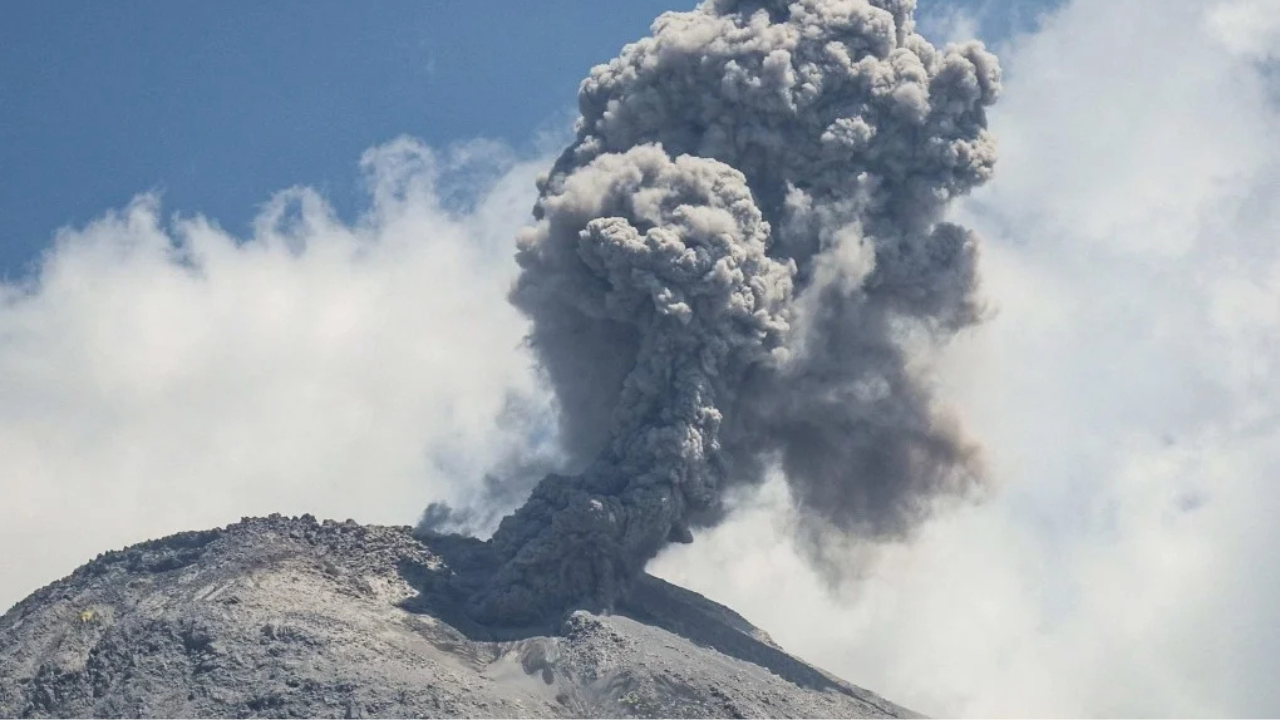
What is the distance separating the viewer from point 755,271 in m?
113

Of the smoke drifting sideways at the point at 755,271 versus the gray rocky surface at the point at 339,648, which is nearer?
the gray rocky surface at the point at 339,648

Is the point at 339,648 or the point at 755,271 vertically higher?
the point at 755,271

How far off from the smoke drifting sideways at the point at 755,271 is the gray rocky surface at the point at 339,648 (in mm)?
3022

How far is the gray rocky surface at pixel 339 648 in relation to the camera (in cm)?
10144

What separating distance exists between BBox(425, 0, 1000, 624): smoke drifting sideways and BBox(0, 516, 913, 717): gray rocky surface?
9.91 feet

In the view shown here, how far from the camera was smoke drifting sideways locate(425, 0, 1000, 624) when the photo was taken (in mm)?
110500

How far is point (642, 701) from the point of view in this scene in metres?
102

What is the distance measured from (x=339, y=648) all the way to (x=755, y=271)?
73.4ft

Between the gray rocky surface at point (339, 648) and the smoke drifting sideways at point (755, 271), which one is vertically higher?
the smoke drifting sideways at point (755, 271)

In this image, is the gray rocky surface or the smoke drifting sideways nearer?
the gray rocky surface

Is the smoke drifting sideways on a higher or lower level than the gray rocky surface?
higher

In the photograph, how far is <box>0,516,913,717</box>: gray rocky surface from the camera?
333 feet

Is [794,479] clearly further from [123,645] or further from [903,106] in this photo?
[123,645]

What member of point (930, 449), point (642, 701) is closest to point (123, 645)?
point (642, 701)
